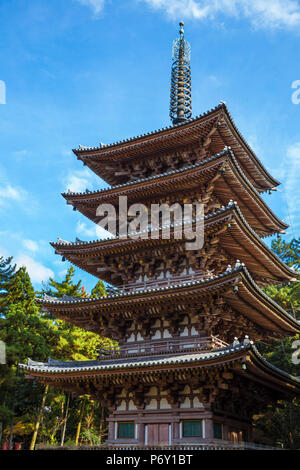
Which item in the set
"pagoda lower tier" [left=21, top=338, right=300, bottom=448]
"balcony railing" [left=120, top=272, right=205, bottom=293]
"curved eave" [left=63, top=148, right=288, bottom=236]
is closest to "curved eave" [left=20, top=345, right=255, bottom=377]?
"pagoda lower tier" [left=21, top=338, right=300, bottom=448]

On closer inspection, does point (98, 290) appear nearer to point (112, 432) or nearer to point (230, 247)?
point (230, 247)

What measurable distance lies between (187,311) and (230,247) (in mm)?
3929

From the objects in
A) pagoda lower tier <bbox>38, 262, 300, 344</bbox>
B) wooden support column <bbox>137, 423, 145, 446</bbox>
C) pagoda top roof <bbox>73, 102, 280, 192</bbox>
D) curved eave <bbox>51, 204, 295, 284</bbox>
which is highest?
pagoda top roof <bbox>73, 102, 280, 192</bbox>

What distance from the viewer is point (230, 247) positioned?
2031 centimetres

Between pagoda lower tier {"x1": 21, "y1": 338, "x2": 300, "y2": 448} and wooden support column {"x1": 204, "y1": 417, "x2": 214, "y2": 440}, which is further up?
pagoda lower tier {"x1": 21, "y1": 338, "x2": 300, "y2": 448}

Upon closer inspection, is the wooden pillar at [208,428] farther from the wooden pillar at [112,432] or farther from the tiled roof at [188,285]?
the tiled roof at [188,285]

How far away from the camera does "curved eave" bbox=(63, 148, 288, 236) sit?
19766mm

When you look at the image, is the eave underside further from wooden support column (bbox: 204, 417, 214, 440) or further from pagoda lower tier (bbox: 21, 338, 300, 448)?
wooden support column (bbox: 204, 417, 214, 440)

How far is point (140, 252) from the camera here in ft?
68.5

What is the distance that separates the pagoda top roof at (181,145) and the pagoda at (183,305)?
0.07 meters

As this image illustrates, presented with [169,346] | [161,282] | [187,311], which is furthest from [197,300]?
[161,282]

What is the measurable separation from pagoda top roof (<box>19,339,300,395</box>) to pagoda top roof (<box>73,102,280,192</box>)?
35.4ft

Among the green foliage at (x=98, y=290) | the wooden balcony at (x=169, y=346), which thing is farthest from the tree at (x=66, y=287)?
the wooden balcony at (x=169, y=346)
